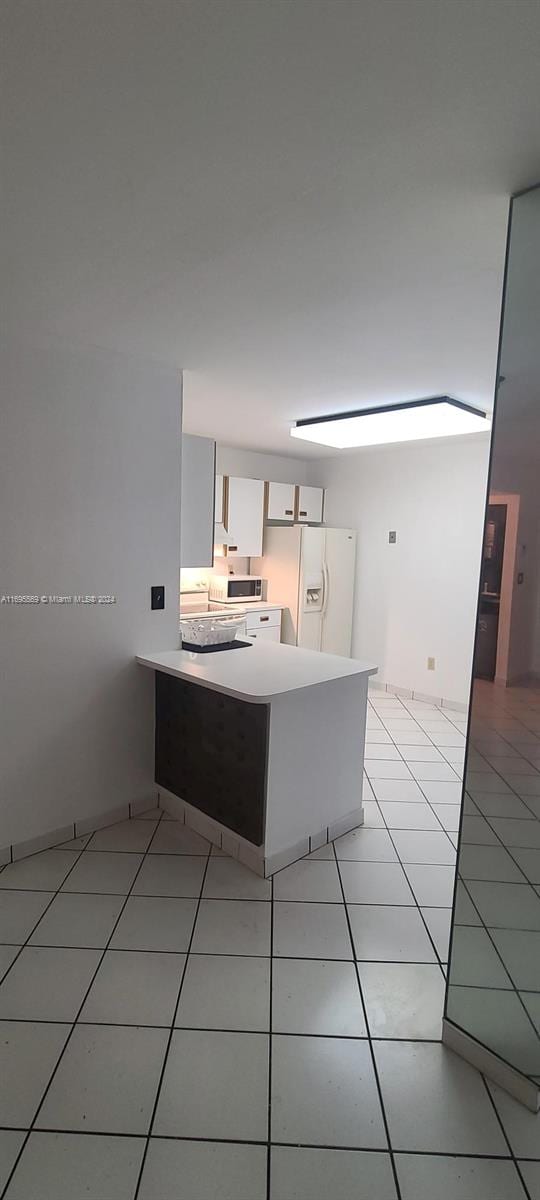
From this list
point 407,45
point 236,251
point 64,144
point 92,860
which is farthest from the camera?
point 92,860

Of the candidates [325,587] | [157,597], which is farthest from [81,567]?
[325,587]

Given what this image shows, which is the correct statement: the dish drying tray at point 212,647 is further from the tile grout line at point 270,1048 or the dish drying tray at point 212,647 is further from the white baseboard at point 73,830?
the tile grout line at point 270,1048

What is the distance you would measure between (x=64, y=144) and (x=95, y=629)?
6.23ft

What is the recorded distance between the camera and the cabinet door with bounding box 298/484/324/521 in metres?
5.65

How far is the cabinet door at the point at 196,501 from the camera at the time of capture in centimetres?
303

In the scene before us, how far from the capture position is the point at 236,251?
1616mm

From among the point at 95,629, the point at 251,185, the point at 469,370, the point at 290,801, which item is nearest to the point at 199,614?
→ the point at 95,629

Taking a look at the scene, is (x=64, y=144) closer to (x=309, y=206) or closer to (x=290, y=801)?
(x=309, y=206)

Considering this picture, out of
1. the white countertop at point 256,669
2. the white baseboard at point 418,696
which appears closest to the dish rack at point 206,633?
the white countertop at point 256,669

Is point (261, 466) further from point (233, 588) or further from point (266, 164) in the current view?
→ point (266, 164)

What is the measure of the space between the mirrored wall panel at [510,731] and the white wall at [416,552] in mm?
Answer: 3392

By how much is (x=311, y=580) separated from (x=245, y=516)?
87cm

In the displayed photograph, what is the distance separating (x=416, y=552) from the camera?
Result: 5.19m

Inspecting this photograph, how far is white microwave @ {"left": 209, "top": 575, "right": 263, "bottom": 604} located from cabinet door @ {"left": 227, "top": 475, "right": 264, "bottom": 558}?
0.74 feet
